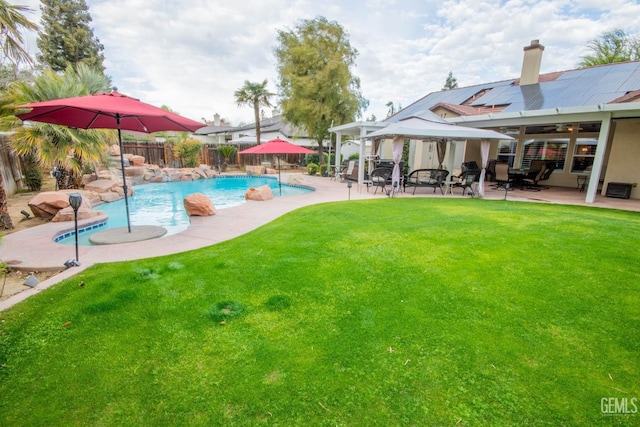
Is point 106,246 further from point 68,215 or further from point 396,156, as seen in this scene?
point 396,156

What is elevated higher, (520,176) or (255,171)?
(520,176)

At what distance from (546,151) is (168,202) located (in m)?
17.4

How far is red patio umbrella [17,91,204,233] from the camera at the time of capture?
4.39 meters

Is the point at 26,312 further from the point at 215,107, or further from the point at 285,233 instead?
the point at 215,107

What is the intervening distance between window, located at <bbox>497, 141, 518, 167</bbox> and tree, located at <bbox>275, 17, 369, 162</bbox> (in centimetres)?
918

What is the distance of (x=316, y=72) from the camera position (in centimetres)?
1819

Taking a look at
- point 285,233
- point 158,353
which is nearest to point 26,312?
point 158,353

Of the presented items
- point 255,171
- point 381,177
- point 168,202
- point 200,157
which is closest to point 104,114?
point 168,202

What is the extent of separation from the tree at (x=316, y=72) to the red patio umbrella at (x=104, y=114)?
13142 millimetres

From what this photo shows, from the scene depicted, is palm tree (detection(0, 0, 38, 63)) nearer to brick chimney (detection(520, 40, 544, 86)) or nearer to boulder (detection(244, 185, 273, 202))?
boulder (detection(244, 185, 273, 202))

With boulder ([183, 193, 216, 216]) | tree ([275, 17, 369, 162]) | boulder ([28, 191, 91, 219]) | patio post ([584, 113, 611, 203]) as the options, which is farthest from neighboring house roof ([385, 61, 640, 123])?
boulder ([28, 191, 91, 219])

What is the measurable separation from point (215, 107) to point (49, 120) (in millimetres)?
45845

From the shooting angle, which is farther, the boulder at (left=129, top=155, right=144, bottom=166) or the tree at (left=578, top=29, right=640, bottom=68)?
the tree at (left=578, top=29, right=640, bottom=68)

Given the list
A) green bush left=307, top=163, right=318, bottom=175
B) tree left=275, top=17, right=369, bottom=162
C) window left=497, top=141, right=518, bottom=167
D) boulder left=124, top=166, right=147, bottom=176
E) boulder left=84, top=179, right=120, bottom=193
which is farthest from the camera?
green bush left=307, top=163, right=318, bottom=175
